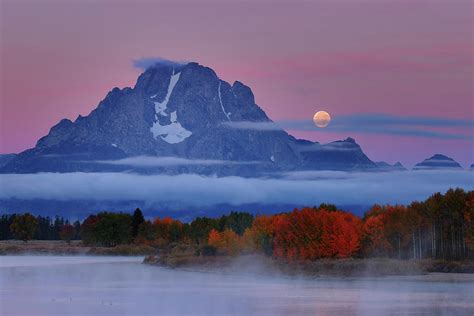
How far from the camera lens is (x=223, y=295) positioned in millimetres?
81500

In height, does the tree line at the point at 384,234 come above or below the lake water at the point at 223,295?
above

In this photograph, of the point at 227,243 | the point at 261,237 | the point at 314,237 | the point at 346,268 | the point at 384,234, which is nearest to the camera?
the point at 346,268

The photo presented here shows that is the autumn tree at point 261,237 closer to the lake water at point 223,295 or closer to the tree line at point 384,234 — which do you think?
the tree line at point 384,234

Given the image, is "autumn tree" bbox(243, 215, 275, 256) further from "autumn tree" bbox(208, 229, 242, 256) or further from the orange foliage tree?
the orange foliage tree

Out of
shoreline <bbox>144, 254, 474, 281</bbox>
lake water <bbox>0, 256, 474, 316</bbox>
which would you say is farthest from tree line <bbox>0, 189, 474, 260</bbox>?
lake water <bbox>0, 256, 474, 316</bbox>

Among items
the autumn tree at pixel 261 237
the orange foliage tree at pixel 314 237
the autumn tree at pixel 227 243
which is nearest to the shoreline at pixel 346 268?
the orange foliage tree at pixel 314 237

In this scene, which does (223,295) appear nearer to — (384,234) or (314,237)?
(314,237)

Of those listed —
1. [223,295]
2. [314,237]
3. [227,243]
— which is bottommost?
[223,295]

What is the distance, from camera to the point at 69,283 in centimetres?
9881

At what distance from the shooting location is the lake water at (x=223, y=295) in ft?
217

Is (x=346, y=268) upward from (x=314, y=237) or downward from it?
downward

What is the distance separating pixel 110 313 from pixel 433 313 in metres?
23.5

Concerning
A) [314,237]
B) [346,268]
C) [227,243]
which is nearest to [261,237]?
[227,243]

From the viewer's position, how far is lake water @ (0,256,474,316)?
66062 mm
